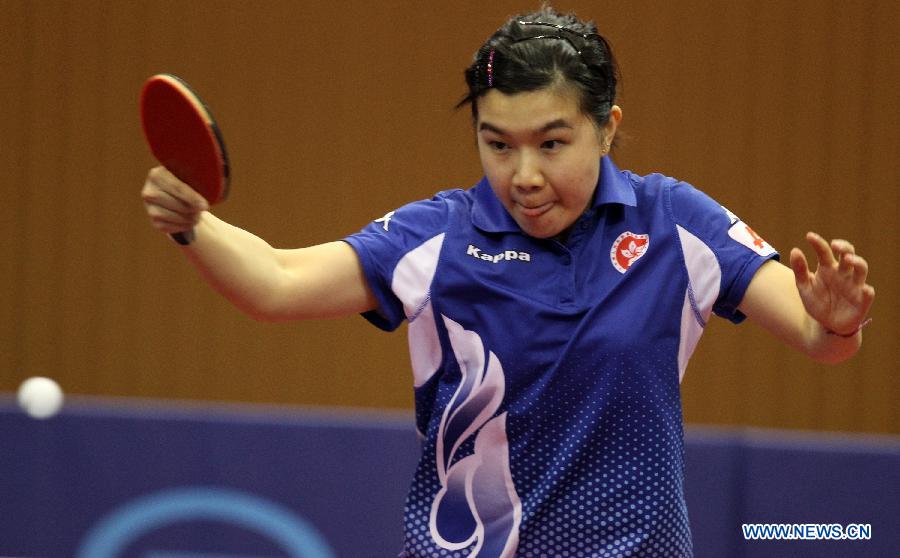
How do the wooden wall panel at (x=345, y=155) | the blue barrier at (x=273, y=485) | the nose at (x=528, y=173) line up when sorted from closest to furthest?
the nose at (x=528, y=173), the blue barrier at (x=273, y=485), the wooden wall panel at (x=345, y=155)

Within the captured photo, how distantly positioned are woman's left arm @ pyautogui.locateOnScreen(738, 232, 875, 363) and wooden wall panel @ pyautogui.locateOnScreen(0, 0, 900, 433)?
3.26m

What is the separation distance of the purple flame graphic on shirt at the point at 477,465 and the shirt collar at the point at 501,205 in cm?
18

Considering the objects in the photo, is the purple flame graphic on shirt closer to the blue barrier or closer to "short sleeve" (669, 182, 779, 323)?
"short sleeve" (669, 182, 779, 323)

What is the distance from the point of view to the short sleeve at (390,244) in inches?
74.7

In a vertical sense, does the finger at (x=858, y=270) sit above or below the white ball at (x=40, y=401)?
above

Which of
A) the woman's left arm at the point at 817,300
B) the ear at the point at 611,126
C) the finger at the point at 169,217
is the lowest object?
the woman's left arm at the point at 817,300

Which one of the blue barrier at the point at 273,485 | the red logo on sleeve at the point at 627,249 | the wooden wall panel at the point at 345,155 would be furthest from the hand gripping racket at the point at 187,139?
the wooden wall panel at the point at 345,155

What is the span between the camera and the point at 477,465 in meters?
1.86

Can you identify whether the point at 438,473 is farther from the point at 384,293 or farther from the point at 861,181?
the point at 861,181

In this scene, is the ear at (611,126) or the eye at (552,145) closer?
the eye at (552,145)

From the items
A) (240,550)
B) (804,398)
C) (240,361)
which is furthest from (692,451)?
(240,361)

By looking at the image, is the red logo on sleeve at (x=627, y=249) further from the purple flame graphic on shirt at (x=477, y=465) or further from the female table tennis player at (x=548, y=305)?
the purple flame graphic on shirt at (x=477, y=465)

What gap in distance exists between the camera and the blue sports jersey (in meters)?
1.82

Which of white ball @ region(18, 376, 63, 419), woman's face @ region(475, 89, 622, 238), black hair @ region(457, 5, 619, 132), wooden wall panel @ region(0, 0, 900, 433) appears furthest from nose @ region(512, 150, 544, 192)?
wooden wall panel @ region(0, 0, 900, 433)
